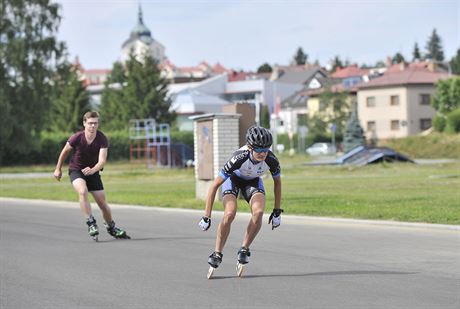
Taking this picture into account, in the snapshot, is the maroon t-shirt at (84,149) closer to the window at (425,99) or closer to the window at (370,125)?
the window at (425,99)

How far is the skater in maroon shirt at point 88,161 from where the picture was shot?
1304 centimetres

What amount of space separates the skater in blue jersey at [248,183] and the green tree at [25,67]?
47798mm

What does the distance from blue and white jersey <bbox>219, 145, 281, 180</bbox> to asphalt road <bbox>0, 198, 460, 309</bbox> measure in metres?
1.10

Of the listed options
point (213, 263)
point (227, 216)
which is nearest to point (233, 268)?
point (213, 263)

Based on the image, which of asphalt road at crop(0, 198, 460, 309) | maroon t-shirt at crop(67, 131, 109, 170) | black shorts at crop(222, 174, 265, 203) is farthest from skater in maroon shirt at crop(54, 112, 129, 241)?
black shorts at crop(222, 174, 265, 203)

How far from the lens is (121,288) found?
8578 mm

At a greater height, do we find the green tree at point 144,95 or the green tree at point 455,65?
the green tree at point 455,65

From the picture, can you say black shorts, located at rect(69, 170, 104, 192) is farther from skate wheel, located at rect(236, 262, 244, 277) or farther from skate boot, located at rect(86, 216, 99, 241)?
skate wheel, located at rect(236, 262, 244, 277)

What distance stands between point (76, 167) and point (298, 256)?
3.99 m

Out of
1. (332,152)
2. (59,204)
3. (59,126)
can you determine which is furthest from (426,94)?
(59,204)

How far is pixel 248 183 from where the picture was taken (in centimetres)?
943

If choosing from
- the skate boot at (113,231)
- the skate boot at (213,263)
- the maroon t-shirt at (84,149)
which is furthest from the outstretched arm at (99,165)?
the skate boot at (213,263)

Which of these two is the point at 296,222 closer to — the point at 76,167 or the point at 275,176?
the point at 76,167

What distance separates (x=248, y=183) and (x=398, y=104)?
282 ft
